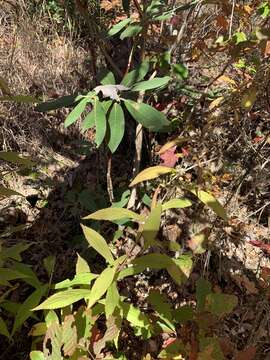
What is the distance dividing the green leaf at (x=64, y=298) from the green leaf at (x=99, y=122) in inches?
19.7

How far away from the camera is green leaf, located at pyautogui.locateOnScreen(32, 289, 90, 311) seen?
144 centimetres

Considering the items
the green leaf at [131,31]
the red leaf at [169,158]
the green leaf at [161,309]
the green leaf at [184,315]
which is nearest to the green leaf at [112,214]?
the green leaf at [161,309]

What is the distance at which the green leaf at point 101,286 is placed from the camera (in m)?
1.33

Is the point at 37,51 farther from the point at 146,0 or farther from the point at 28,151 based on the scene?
the point at 146,0

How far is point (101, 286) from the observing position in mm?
1357

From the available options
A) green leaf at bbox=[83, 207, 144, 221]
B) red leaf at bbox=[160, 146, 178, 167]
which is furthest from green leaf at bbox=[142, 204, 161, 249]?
red leaf at bbox=[160, 146, 178, 167]

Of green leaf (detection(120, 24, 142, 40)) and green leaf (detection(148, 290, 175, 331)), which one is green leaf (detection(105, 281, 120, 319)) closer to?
green leaf (detection(148, 290, 175, 331))

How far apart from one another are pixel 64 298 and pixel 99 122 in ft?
1.98

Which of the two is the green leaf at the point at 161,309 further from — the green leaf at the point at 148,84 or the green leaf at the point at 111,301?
the green leaf at the point at 148,84

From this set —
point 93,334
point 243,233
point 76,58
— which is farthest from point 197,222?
point 76,58

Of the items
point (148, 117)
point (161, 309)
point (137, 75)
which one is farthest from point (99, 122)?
point (161, 309)

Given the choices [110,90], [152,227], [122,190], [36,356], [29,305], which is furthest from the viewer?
[122,190]

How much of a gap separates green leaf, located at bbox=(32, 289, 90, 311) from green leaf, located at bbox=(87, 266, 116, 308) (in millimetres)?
109

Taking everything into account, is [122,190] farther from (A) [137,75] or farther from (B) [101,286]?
(B) [101,286]
